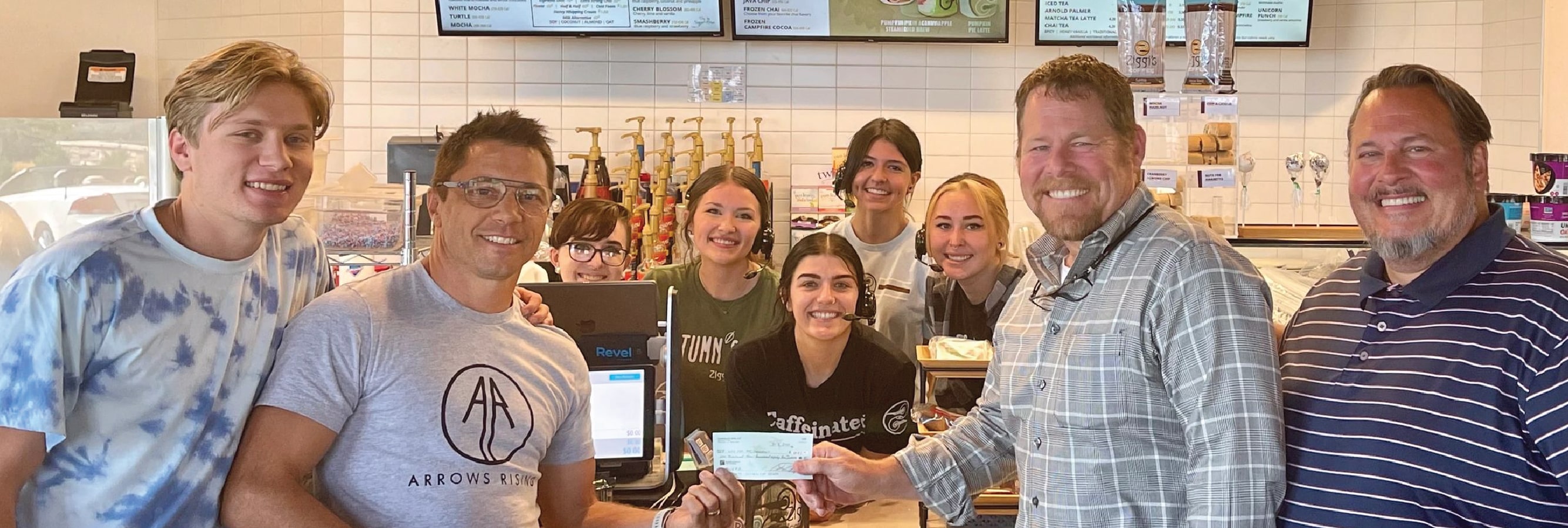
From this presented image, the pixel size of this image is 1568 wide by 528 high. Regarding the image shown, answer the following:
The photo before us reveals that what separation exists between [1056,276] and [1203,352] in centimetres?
33

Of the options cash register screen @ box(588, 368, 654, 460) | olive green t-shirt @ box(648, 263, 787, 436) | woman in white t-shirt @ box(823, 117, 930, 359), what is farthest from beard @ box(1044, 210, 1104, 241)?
woman in white t-shirt @ box(823, 117, 930, 359)

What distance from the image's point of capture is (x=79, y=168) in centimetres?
477

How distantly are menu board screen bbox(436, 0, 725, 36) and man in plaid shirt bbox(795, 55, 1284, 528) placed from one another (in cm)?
358

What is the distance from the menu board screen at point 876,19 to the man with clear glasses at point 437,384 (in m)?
3.52

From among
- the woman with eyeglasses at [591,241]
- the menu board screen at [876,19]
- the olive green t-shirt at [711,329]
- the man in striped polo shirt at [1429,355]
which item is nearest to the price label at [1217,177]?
the man in striped polo shirt at [1429,355]

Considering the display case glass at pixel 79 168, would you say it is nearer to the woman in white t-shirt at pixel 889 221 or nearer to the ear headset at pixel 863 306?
the woman in white t-shirt at pixel 889 221

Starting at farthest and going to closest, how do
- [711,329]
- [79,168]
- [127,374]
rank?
[79,168] → [711,329] → [127,374]

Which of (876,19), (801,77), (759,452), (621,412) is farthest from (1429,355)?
(801,77)

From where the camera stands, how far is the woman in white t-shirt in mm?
3928

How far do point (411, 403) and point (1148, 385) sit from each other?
1.13 metres

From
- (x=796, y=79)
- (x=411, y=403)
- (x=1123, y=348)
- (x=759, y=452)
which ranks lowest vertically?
(x=759, y=452)

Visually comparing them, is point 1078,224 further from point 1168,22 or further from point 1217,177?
point 1168,22

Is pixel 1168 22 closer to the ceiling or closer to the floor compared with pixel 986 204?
closer to the ceiling

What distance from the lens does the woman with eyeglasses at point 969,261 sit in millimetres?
3490
